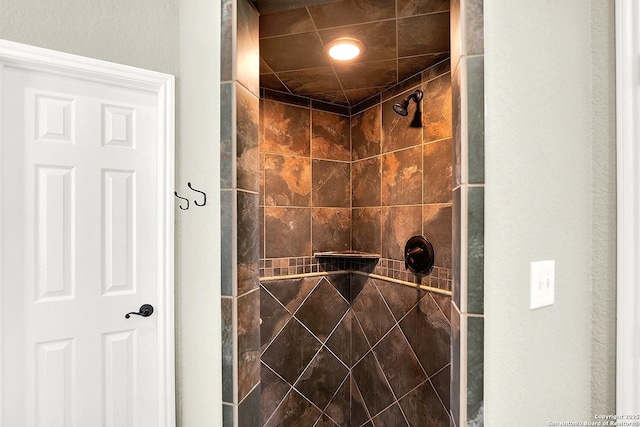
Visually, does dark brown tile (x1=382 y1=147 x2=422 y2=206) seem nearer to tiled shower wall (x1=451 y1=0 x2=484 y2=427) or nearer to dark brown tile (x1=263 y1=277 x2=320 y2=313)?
dark brown tile (x1=263 y1=277 x2=320 y2=313)

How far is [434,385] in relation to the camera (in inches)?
83.8

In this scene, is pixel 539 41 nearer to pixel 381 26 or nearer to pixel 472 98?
pixel 472 98

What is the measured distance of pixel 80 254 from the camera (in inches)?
56.6

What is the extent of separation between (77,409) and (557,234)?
1837 mm

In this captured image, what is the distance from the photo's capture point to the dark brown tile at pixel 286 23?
1.62m

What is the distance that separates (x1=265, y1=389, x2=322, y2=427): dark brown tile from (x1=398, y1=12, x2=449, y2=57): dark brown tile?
93.7 inches

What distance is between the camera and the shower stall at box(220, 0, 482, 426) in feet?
7.05

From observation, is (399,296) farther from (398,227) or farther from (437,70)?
(437,70)

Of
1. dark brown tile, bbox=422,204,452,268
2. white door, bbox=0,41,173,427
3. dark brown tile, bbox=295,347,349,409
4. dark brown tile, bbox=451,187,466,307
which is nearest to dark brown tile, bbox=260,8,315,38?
white door, bbox=0,41,173,427

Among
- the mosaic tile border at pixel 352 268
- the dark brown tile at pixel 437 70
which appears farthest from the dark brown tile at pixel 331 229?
the dark brown tile at pixel 437 70

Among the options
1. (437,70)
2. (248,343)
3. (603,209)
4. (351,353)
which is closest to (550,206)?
(603,209)

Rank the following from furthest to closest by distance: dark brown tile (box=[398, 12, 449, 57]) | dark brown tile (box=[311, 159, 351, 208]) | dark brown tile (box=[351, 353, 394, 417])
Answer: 1. dark brown tile (box=[311, 159, 351, 208])
2. dark brown tile (box=[351, 353, 394, 417])
3. dark brown tile (box=[398, 12, 449, 57])

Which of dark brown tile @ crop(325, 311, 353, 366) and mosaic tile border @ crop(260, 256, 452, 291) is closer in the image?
mosaic tile border @ crop(260, 256, 452, 291)

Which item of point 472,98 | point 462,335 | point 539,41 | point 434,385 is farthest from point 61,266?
point 434,385
